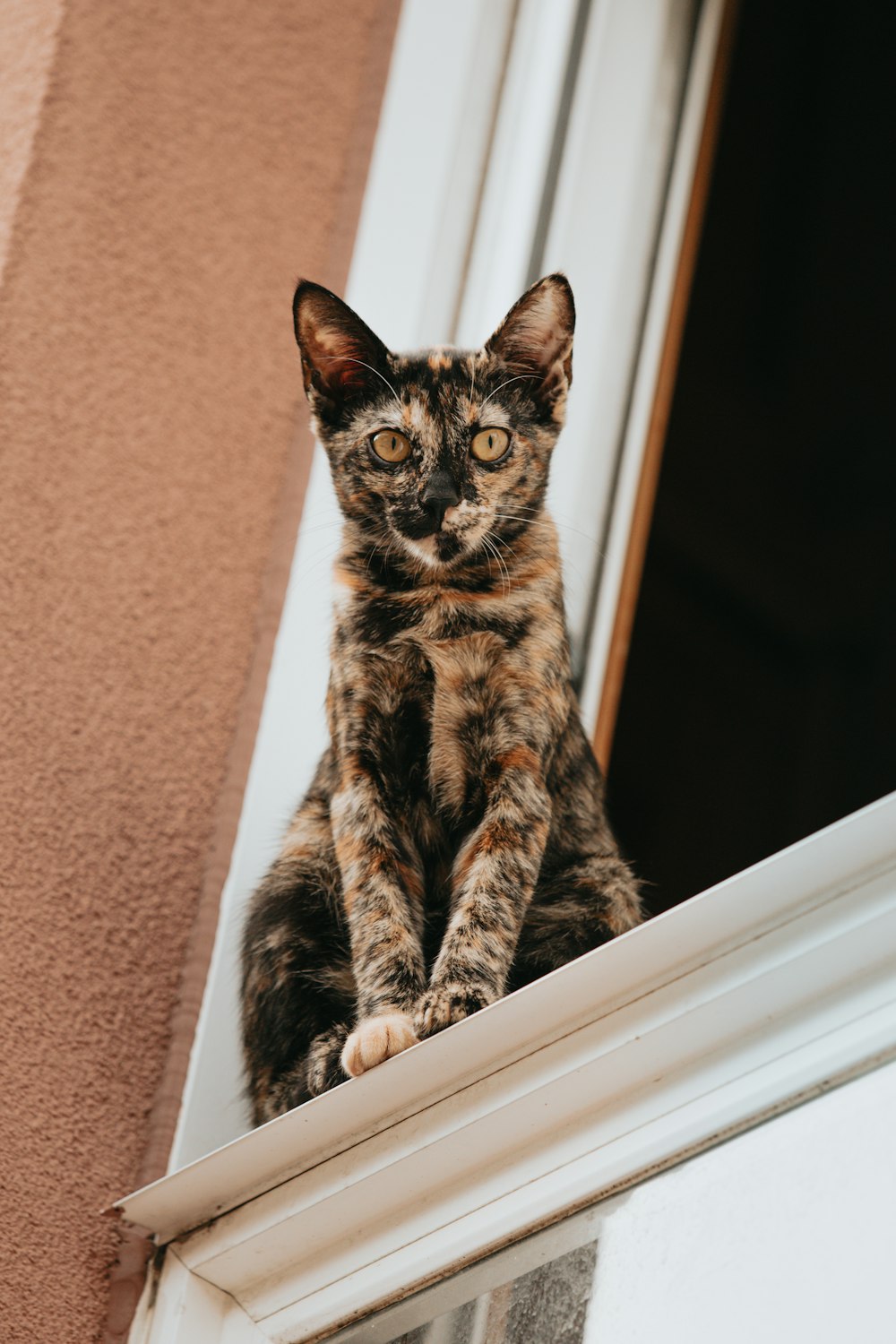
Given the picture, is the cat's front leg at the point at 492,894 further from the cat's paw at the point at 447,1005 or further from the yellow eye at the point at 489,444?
the yellow eye at the point at 489,444

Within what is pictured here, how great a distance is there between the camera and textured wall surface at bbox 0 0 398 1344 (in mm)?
1338

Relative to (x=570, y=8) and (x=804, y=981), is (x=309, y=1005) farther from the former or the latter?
(x=570, y=8)

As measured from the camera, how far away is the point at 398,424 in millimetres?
1267

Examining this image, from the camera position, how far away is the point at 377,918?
1191mm

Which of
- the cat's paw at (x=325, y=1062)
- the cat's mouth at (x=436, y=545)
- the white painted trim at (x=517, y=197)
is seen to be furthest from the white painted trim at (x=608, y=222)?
the cat's paw at (x=325, y=1062)

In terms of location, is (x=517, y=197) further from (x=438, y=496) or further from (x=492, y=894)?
(x=492, y=894)

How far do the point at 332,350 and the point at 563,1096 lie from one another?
0.69 meters

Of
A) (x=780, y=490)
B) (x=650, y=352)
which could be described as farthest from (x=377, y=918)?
(x=780, y=490)

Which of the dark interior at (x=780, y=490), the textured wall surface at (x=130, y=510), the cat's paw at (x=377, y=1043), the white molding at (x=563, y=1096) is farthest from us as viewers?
the dark interior at (x=780, y=490)

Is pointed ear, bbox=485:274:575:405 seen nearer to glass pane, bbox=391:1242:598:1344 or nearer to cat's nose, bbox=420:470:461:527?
cat's nose, bbox=420:470:461:527

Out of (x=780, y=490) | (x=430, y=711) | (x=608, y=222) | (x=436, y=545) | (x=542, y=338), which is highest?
(x=780, y=490)

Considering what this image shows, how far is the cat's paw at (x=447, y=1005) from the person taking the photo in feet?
3.60

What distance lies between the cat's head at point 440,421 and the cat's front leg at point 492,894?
0.21 meters

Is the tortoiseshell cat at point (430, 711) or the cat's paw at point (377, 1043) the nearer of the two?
the cat's paw at point (377, 1043)
